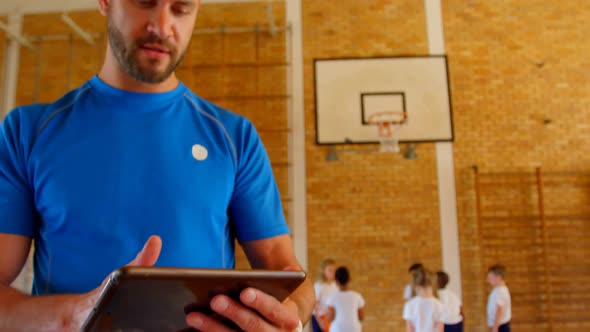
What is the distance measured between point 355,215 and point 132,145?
587 centimetres

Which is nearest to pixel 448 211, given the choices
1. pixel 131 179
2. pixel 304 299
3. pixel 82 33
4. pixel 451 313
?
pixel 451 313

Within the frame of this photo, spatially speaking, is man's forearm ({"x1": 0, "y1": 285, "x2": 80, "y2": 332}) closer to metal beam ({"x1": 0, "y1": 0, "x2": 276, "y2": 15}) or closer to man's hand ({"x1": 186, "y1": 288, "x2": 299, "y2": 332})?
man's hand ({"x1": 186, "y1": 288, "x2": 299, "y2": 332})

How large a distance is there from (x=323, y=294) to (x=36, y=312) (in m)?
5.06

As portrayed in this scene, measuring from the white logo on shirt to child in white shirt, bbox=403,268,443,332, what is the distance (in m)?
Answer: 3.98

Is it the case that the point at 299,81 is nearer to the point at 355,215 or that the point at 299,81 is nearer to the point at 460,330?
the point at 355,215

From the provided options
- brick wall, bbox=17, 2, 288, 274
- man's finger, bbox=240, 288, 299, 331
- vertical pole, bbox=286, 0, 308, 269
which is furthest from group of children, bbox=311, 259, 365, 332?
man's finger, bbox=240, 288, 299, 331

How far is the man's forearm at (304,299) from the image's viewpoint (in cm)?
98

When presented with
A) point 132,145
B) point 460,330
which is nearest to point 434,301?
point 460,330

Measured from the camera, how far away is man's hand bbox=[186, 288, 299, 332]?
2.38 feet

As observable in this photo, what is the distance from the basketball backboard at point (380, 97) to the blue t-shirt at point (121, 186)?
5765 mm

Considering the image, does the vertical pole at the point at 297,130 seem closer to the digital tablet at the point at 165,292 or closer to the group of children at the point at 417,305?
the group of children at the point at 417,305

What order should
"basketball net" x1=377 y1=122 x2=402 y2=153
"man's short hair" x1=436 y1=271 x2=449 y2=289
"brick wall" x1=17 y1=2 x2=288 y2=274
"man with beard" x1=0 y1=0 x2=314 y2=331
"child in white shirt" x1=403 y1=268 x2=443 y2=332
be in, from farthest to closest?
"brick wall" x1=17 y1=2 x2=288 y2=274, "basketball net" x1=377 y1=122 x2=402 y2=153, "man's short hair" x1=436 y1=271 x2=449 y2=289, "child in white shirt" x1=403 y1=268 x2=443 y2=332, "man with beard" x1=0 y1=0 x2=314 y2=331

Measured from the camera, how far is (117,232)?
98cm

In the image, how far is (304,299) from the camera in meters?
1.01
